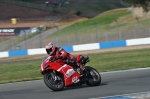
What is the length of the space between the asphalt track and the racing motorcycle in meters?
0.20

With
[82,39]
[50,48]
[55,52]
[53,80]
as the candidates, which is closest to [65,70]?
[53,80]

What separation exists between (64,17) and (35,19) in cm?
432

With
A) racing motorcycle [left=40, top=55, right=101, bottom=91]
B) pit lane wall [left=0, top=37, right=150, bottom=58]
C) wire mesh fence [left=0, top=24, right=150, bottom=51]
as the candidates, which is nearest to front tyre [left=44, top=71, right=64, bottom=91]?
racing motorcycle [left=40, top=55, right=101, bottom=91]

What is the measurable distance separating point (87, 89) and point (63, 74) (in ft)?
2.52

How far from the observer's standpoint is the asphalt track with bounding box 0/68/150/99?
467 inches

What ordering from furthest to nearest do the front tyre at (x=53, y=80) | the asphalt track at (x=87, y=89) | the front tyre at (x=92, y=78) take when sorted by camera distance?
the front tyre at (x=92, y=78), the front tyre at (x=53, y=80), the asphalt track at (x=87, y=89)

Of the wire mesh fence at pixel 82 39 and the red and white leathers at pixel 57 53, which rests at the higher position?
the wire mesh fence at pixel 82 39

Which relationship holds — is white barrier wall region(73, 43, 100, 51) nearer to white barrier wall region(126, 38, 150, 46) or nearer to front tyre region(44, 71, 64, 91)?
white barrier wall region(126, 38, 150, 46)

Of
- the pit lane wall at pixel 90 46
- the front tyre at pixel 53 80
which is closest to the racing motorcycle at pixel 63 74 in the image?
the front tyre at pixel 53 80

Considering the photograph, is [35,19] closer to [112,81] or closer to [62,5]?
[62,5]

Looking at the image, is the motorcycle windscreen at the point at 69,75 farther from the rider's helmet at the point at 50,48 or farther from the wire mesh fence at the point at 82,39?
the wire mesh fence at the point at 82,39

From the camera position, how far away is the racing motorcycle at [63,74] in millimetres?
12711

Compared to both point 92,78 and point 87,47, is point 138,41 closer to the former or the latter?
point 87,47

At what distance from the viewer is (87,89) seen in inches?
511
